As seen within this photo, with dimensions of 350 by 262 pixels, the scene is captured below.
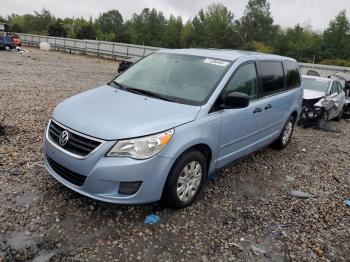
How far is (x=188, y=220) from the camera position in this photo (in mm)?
3760

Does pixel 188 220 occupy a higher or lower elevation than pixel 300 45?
lower

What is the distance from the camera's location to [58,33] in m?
54.7

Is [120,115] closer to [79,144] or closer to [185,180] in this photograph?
[79,144]

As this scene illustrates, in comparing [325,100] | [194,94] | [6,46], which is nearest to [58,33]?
[6,46]

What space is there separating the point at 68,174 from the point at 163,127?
3.65ft

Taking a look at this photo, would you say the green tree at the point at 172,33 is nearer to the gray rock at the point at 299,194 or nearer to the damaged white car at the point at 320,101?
the damaged white car at the point at 320,101

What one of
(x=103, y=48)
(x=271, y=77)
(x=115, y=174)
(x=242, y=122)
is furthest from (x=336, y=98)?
(x=103, y=48)

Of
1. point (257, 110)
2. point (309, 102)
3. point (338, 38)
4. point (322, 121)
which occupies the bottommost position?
point (322, 121)

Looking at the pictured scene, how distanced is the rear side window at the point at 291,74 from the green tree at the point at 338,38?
60.0 m

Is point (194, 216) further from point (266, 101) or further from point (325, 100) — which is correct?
point (325, 100)

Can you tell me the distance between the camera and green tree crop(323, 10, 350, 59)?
59.8 meters

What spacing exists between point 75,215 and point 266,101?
315 centimetres

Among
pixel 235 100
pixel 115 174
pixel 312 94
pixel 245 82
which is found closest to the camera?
pixel 115 174

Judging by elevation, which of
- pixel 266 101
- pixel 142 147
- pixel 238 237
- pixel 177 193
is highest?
pixel 266 101
